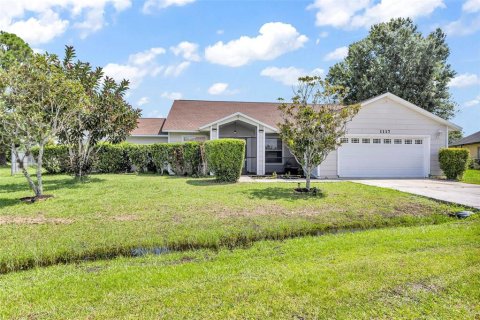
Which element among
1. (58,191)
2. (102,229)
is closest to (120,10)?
(58,191)

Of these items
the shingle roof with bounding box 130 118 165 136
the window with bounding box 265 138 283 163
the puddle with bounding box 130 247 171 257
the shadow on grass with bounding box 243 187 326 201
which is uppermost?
the shingle roof with bounding box 130 118 165 136

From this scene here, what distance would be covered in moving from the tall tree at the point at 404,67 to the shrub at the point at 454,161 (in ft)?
45.0

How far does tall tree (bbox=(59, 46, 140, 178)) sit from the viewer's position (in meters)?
13.3

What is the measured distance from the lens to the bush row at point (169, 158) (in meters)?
13.8

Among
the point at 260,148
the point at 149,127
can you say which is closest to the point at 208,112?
the point at 149,127

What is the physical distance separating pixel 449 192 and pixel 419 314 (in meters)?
9.98

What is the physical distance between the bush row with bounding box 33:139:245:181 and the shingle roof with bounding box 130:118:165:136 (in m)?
3.12

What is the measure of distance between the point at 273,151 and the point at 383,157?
655 cm

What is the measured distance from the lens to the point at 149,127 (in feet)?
78.5

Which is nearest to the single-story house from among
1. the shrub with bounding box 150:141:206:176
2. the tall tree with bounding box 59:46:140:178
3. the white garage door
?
the white garage door

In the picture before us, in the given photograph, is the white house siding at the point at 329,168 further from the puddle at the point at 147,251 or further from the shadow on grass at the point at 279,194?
the puddle at the point at 147,251

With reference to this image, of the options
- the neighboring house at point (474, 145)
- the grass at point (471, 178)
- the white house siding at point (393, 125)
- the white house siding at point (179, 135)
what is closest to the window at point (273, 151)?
the white house siding at point (393, 125)

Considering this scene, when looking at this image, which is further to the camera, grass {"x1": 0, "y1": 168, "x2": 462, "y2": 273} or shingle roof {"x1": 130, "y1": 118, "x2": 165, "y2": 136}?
shingle roof {"x1": 130, "y1": 118, "x2": 165, "y2": 136}

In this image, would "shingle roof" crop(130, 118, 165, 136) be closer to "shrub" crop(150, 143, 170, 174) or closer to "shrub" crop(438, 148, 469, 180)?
"shrub" crop(150, 143, 170, 174)
